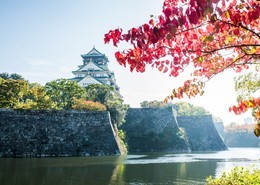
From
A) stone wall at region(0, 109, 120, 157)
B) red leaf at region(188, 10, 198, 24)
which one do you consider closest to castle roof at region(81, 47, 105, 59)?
stone wall at region(0, 109, 120, 157)

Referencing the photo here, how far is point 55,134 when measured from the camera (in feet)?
93.8

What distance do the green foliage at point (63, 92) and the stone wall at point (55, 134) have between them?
6721 millimetres

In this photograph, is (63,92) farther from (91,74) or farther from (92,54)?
(92,54)

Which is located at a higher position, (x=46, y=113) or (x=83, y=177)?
(x=46, y=113)

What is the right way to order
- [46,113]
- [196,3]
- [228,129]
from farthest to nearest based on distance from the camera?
[228,129]
[46,113]
[196,3]

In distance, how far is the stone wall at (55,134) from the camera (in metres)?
26.4

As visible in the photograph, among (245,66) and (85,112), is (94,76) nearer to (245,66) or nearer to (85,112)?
(85,112)

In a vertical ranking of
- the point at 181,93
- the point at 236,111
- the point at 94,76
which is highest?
the point at 94,76

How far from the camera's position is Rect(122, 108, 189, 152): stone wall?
43.0 m

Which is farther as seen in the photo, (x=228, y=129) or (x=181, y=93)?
(x=228, y=129)

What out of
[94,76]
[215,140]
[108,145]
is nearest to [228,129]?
[215,140]

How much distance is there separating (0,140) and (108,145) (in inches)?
419

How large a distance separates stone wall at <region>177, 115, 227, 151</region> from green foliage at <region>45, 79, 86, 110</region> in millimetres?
24430

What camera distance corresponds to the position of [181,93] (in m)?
5.75
